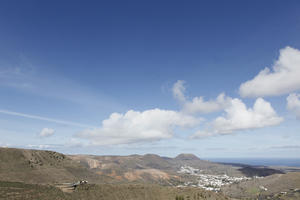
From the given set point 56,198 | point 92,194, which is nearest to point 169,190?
point 92,194

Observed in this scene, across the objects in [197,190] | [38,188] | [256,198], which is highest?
[38,188]

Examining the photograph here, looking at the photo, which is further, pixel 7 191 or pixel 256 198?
pixel 256 198

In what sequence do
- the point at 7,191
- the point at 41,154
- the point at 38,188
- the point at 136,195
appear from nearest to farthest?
the point at 7,191 < the point at 38,188 < the point at 136,195 < the point at 41,154

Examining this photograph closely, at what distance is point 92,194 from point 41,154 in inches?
3935

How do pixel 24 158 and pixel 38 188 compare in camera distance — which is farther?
pixel 24 158

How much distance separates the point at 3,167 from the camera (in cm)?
13250

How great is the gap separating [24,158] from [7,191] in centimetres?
8519

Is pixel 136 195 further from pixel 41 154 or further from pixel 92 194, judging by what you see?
pixel 41 154

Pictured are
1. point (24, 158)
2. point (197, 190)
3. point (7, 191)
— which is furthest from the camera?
point (24, 158)

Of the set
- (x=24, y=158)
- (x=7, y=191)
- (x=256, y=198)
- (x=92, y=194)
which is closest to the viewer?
(x=7, y=191)

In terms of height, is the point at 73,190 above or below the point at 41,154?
below

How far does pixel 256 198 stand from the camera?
618ft

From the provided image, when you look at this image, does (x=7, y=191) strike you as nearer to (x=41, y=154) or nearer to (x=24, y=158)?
(x=24, y=158)

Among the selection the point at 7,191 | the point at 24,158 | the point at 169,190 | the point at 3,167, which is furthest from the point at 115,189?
the point at 24,158
